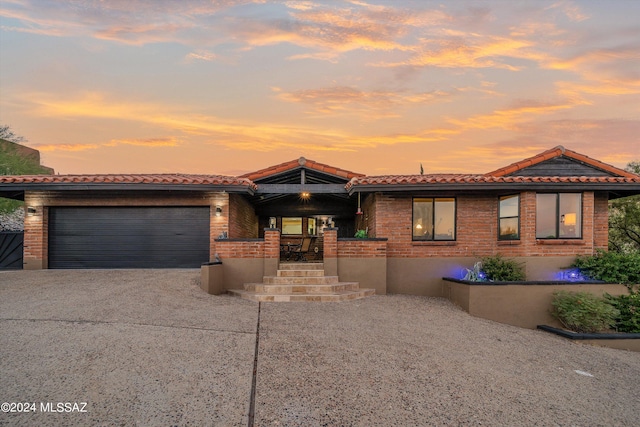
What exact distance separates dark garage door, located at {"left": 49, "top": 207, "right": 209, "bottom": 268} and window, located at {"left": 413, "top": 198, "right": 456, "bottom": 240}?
7062mm

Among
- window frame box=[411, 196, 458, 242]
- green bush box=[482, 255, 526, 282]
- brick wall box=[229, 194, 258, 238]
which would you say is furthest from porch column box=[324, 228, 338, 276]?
green bush box=[482, 255, 526, 282]

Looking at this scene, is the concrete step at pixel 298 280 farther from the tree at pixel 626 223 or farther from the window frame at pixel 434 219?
the tree at pixel 626 223

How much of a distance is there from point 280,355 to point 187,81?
11.3 meters

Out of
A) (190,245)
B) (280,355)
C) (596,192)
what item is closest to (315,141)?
(190,245)

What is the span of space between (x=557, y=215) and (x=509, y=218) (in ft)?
4.60

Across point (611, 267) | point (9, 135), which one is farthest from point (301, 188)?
point (9, 135)

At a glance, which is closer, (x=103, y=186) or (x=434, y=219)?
(x=103, y=186)

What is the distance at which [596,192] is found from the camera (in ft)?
36.1

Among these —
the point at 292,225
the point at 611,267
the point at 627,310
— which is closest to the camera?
the point at 627,310

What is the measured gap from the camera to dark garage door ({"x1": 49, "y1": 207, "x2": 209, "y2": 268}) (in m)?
11.8

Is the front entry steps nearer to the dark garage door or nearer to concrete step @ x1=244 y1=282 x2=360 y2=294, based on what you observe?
concrete step @ x1=244 y1=282 x2=360 y2=294

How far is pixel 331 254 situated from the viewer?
10.1 meters

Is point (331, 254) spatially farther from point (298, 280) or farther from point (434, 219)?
point (434, 219)

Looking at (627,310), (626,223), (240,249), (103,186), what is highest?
(103,186)
